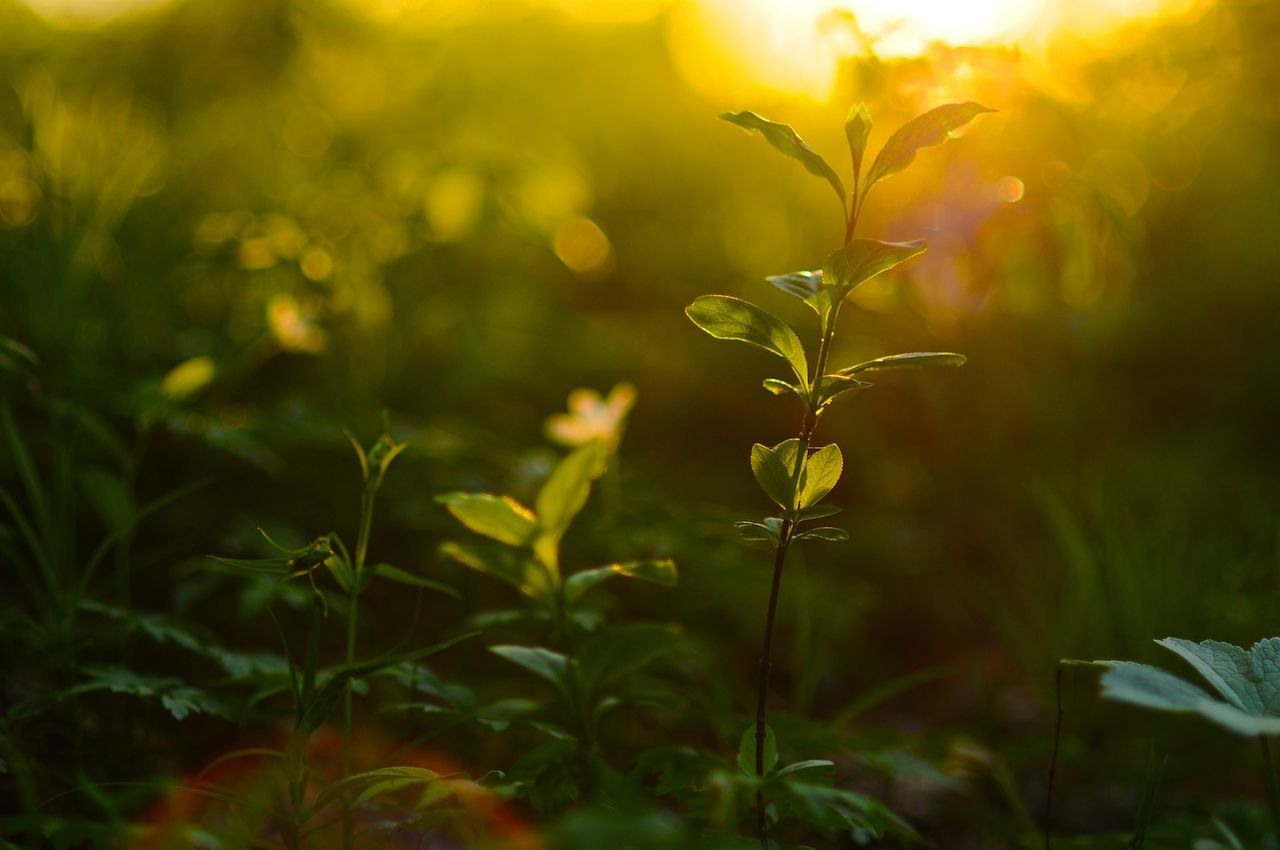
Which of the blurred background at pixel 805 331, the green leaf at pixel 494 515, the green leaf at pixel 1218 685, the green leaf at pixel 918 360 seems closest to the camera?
the green leaf at pixel 1218 685

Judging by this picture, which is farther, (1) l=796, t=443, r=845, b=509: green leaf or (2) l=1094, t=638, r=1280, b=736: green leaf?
(1) l=796, t=443, r=845, b=509: green leaf

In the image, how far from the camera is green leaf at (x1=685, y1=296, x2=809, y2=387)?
75 cm

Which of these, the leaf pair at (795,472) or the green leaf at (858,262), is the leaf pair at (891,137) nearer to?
the green leaf at (858,262)

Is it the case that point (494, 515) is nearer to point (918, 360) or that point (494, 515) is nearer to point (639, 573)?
point (639, 573)

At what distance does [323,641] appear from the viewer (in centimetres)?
149

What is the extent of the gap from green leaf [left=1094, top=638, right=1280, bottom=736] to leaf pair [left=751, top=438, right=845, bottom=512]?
25cm

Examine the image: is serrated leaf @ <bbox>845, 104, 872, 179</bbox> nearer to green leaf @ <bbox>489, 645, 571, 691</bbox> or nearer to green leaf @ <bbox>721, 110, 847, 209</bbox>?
green leaf @ <bbox>721, 110, 847, 209</bbox>

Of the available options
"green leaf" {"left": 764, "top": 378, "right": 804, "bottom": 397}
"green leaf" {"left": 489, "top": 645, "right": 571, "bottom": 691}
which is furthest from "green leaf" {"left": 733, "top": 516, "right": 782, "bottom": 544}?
"green leaf" {"left": 489, "top": 645, "right": 571, "bottom": 691}

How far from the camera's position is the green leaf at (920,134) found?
726 mm

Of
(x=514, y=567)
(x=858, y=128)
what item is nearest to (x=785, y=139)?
(x=858, y=128)

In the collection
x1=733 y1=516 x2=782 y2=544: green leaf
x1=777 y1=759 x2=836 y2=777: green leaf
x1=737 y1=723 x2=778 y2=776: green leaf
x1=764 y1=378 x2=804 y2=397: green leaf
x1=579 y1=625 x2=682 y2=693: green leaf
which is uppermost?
x1=764 y1=378 x2=804 y2=397: green leaf

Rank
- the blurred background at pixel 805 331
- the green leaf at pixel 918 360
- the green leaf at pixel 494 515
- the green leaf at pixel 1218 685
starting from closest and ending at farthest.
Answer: the green leaf at pixel 1218 685, the green leaf at pixel 918 360, the green leaf at pixel 494 515, the blurred background at pixel 805 331

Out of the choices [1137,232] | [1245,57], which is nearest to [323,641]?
[1137,232]

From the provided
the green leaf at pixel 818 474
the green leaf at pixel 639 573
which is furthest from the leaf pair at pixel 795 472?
the green leaf at pixel 639 573
